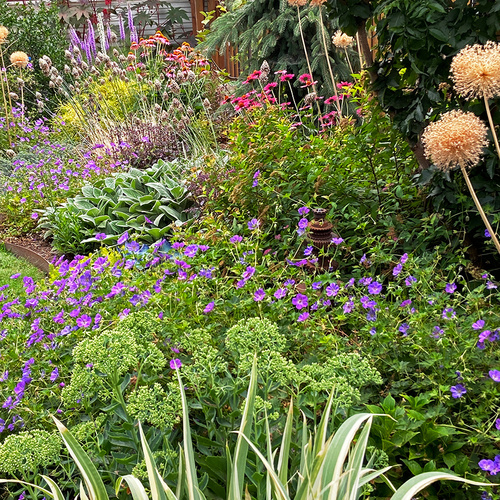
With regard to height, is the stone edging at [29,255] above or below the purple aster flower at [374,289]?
above

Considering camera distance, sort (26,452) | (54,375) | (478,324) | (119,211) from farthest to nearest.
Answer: (119,211) < (54,375) < (478,324) < (26,452)

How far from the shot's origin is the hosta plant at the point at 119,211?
3.97m

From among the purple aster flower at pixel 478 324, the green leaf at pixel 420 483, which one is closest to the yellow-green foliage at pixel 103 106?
the purple aster flower at pixel 478 324

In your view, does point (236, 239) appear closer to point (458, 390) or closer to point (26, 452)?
point (458, 390)

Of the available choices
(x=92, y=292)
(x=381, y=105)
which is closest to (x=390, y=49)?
(x=381, y=105)

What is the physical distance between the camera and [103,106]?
6105 mm

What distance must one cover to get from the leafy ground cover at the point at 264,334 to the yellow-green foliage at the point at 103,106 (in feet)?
6.29

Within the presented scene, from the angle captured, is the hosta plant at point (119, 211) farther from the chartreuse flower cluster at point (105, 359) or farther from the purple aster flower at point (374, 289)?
the chartreuse flower cluster at point (105, 359)

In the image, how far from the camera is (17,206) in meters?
4.91

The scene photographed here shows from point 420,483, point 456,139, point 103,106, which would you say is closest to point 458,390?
point 420,483

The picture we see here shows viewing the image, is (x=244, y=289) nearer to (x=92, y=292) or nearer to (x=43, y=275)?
(x=92, y=292)

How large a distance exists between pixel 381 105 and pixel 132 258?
1.42 m

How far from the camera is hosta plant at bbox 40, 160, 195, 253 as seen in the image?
397 cm

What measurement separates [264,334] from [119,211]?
279 cm
